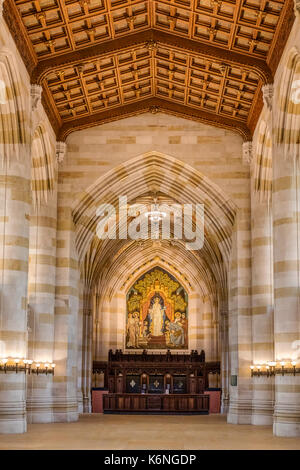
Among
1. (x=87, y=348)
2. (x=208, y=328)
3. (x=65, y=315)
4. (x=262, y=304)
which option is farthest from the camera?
(x=208, y=328)

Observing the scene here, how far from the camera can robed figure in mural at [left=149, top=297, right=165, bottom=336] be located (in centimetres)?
4866

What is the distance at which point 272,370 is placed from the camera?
25500 millimetres

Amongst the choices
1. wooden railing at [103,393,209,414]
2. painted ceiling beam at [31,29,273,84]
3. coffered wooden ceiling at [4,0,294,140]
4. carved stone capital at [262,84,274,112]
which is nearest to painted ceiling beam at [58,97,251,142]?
coffered wooden ceiling at [4,0,294,140]

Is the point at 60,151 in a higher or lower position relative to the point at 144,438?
higher

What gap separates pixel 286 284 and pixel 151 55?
10056mm

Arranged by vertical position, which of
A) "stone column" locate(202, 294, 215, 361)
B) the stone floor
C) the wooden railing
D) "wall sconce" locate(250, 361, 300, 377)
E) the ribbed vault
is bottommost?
the wooden railing

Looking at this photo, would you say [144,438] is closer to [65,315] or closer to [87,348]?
[65,315]

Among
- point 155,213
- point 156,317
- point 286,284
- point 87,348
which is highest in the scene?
point 155,213

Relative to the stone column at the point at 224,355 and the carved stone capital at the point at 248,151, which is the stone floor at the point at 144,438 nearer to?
the carved stone capital at the point at 248,151

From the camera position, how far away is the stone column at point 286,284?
20.0 metres

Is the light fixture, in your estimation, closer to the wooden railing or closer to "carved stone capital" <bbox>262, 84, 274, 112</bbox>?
the wooden railing

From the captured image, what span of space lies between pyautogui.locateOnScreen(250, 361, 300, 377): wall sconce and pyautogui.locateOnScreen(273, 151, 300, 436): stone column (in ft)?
0.47

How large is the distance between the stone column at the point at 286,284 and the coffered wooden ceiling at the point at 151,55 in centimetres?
383

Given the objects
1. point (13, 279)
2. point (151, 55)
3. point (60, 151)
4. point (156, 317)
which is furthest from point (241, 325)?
point (156, 317)
